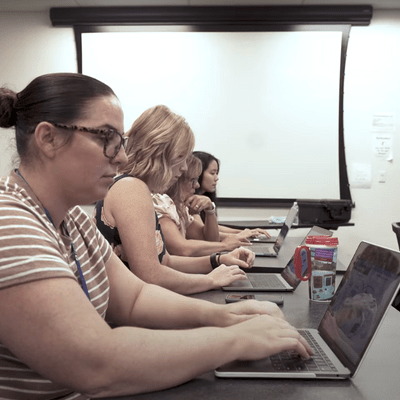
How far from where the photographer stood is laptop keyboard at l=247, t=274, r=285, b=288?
1.57 meters

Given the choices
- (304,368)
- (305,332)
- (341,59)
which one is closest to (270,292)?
(305,332)

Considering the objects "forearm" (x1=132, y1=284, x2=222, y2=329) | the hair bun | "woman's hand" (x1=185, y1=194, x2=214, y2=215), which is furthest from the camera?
"woman's hand" (x1=185, y1=194, x2=214, y2=215)

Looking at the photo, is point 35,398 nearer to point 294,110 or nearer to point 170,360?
point 170,360

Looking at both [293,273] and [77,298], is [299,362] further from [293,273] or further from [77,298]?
[293,273]

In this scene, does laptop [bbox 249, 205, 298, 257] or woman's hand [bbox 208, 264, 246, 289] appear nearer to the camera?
woman's hand [bbox 208, 264, 246, 289]

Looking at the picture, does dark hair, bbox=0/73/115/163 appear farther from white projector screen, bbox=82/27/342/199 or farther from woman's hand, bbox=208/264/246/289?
white projector screen, bbox=82/27/342/199

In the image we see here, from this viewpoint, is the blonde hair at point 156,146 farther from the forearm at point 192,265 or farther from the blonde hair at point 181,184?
the blonde hair at point 181,184

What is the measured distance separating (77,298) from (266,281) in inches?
39.6

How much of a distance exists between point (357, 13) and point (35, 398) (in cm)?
400

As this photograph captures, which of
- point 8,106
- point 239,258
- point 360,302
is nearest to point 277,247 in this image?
point 239,258

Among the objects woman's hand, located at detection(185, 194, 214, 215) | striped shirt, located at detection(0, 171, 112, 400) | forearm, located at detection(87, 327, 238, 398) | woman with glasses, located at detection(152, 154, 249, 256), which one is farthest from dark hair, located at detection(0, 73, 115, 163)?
woman's hand, located at detection(185, 194, 214, 215)

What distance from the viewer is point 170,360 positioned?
769 mm

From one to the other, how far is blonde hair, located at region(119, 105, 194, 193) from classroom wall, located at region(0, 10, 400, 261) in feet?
8.09

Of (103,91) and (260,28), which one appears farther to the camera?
(260,28)
